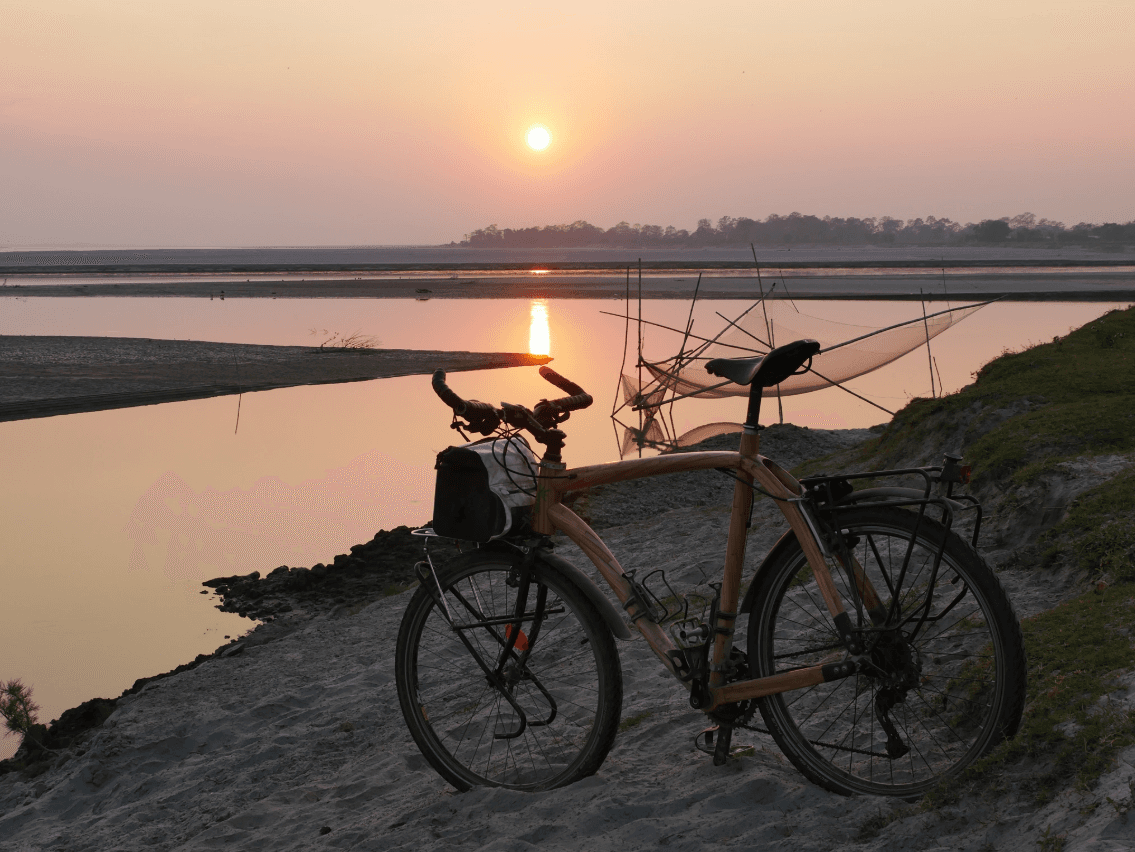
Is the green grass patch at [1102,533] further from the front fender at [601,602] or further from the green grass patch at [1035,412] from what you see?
the front fender at [601,602]

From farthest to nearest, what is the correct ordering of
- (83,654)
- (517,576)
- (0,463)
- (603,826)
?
1. (0,463)
2. (83,654)
3. (517,576)
4. (603,826)

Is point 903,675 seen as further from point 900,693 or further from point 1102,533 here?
point 1102,533

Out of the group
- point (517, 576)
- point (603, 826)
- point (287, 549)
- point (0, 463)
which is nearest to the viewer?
point (603, 826)

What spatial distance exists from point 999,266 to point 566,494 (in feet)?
247

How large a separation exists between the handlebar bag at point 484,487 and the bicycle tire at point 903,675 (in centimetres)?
95

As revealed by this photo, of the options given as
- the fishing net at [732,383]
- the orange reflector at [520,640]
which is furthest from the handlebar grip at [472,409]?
the fishing net at [732,383]

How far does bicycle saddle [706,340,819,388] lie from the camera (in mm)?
3240

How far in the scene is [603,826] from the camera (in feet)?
11.3

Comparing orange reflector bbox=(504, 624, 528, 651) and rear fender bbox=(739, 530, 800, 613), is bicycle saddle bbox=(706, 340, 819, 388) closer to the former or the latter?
rear fender bbox=(739, 530, 800, 613)

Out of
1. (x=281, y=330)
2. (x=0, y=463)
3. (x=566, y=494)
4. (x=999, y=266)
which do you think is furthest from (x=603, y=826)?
(x=999, y=266)

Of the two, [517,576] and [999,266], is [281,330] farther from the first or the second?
[999,266]

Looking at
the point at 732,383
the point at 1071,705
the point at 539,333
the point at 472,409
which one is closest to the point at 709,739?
the point at 1071,705

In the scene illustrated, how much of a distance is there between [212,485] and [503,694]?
7.47 m

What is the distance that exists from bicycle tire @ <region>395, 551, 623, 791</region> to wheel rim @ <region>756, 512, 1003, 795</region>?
2.16 ft
